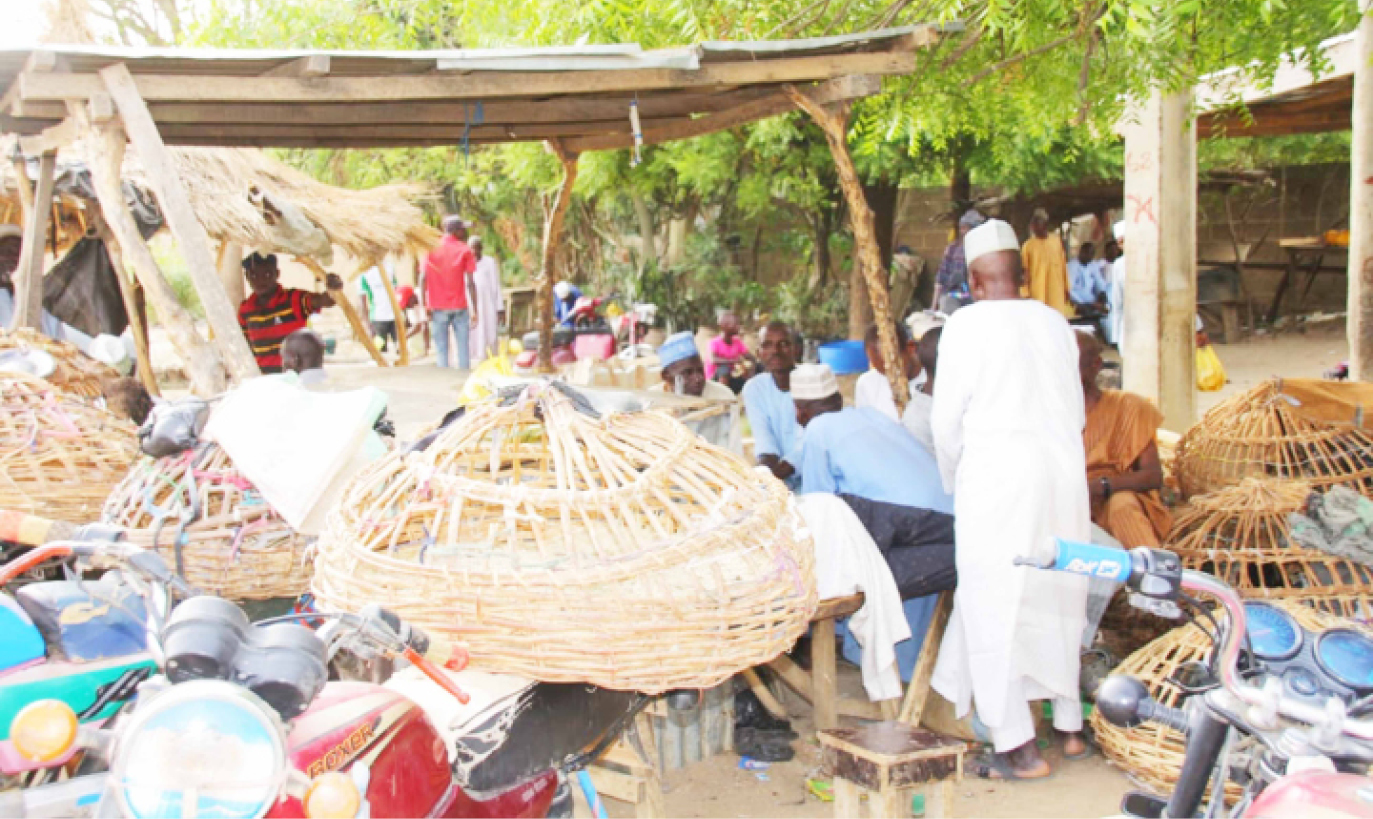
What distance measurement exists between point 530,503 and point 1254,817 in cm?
142

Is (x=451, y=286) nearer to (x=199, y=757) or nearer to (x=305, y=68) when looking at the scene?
(x=305, y=68)

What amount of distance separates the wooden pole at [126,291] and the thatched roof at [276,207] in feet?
1.72

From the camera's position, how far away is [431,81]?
18.1 feet

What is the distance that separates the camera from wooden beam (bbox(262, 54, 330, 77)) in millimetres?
5039

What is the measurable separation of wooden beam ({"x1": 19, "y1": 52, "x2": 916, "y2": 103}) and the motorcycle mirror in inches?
161

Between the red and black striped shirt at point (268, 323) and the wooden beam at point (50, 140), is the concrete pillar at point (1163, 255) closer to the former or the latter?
the red and black striped shirt at point (268, 323)

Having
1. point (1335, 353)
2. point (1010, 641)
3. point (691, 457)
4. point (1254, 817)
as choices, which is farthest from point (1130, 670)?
point (1335, 353)

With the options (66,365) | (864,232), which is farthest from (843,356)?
(66,365)

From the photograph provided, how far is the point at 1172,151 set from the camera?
802 cm

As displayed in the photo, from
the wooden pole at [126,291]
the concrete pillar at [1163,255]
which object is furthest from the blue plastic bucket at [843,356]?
the wooden pole at [126,291]

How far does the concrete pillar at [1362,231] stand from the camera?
6.28m

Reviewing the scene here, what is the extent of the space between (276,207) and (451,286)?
2550 mm

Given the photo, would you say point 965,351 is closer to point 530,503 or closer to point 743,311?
point 530,503

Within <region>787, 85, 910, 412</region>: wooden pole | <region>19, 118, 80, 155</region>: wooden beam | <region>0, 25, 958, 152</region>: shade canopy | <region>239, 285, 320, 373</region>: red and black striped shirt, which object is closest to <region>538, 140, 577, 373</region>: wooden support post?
<region>0, 25, 958, 152</region>: shade canopy
